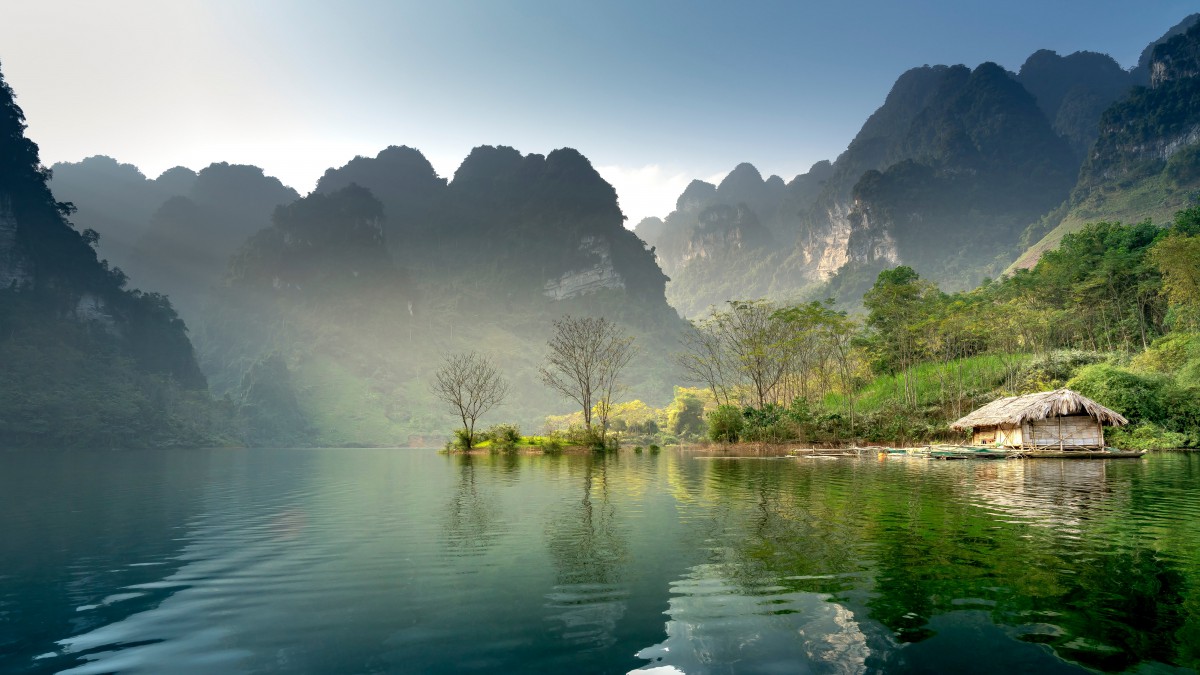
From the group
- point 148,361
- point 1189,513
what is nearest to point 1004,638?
point 1189,513

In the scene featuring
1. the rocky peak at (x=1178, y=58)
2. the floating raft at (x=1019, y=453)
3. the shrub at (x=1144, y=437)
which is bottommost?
the floating raft at (x=1019, y=453)

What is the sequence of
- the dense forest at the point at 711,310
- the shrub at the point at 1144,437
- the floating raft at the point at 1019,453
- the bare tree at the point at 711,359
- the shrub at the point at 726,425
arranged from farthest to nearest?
the bare tree at the point at 711,359 < the dense forest at the point at 711,310 < the shrub at the point at 726,425 < the shrub at the point at 1144,437 < the floating raft at the point at 1019,453

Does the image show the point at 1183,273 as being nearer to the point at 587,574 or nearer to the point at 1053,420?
the point at 1053,420

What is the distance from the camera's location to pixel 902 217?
172m

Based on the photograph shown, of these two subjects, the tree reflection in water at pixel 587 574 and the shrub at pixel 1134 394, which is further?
the shrub at pixel 1134 394

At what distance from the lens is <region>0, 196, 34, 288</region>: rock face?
269ft

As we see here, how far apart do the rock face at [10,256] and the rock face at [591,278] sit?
127m

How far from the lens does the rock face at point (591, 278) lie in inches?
Answer: 7510

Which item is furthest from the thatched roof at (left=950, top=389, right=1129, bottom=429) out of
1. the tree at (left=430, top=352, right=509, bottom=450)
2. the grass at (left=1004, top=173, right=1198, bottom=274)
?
the grass at (left=1004, top=173, right=1198, bottom=274)

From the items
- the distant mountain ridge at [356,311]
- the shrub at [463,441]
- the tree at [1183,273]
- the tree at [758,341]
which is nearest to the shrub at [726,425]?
the tree at [758,341]

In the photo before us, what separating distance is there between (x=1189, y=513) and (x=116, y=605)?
667 inches

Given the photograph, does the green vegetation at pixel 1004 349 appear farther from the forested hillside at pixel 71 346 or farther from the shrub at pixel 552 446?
the forested hillside at pixel 71 346

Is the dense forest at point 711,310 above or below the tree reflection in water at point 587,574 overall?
above

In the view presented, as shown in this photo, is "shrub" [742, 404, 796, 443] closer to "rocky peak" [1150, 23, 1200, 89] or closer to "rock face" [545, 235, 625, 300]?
"rocky peak" [1150, 23, 1200, 89]
